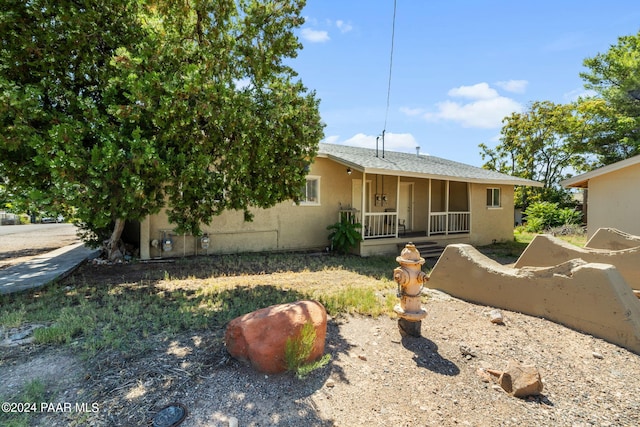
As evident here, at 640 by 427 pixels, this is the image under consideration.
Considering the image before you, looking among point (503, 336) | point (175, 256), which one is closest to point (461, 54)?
point (503, 336)

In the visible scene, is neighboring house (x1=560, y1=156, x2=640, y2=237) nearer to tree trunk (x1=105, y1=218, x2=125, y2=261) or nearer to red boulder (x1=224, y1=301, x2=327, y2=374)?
red boulder (x1=224, y1=301, x2=327, y2=374)

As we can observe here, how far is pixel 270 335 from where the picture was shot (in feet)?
9.67

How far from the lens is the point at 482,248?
1272 cm

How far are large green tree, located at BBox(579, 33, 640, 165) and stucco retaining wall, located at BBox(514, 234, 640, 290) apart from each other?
59.6 ft

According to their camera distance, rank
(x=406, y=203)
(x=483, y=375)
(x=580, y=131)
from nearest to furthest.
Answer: (x=483, y=375)
(x=406, y=203)
(x=580, y=131)

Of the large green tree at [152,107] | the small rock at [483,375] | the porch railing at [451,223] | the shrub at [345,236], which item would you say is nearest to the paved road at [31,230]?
the large green tree at [152,107]

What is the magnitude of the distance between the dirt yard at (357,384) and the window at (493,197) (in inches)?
449

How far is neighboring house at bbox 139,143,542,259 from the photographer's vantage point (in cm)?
951

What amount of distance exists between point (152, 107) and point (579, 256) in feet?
25.2

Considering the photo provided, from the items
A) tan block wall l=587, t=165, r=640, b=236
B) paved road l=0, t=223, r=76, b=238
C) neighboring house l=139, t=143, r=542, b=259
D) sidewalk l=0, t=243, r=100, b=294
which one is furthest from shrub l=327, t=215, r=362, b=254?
paved road l=0, t=223, r=76, b=238

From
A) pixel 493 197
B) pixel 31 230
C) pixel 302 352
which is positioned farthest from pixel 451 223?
pixel 31 230

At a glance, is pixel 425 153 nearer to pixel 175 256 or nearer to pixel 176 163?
pixel 175 256

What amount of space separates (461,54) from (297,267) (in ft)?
26.4

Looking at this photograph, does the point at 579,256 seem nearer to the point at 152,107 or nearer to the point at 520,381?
the point at 520,381
